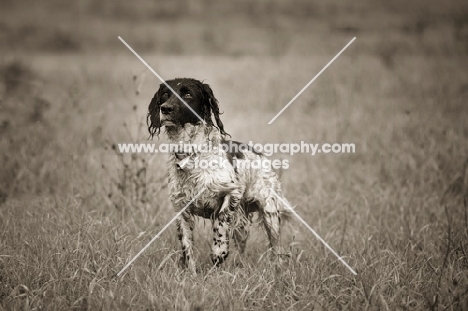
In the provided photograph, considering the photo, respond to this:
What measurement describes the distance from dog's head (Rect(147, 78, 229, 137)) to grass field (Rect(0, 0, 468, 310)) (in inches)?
41.1

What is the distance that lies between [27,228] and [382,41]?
9992mm

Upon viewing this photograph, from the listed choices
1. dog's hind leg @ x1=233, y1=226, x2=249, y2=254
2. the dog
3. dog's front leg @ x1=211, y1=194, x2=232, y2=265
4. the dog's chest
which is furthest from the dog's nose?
dog's hind leg @ x1=233, y1=226, x2=249, y2=254

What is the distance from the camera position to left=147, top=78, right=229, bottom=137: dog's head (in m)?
3.64

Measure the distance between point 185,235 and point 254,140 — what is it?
13.6 ft

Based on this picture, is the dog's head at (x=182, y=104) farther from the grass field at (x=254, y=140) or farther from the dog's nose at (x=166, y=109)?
the grass field at (x=254, y=140)

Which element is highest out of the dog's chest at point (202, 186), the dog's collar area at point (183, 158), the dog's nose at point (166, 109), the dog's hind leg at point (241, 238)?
the dog's nose at point (166, 109)

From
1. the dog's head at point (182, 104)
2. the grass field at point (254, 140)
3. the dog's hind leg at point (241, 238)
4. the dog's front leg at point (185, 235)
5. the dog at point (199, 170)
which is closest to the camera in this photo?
the grass field at point (254, 140)

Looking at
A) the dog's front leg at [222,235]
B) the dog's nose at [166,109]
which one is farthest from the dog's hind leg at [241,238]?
the dog's nose at [166,109]

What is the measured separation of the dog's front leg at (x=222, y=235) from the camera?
3822 millimetres

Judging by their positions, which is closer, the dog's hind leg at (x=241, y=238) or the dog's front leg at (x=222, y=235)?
the dog's front leg at (x=222, y=235)

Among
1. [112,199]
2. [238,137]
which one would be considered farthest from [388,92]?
[112,199]

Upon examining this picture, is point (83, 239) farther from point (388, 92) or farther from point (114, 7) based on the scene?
point (114, 7)

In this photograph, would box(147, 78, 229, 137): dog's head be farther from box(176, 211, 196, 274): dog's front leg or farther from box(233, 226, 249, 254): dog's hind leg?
→ box(233, 226, 249, 254): dog's hind leg

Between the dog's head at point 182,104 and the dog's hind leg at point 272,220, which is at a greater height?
the dog's head at point 182,104
